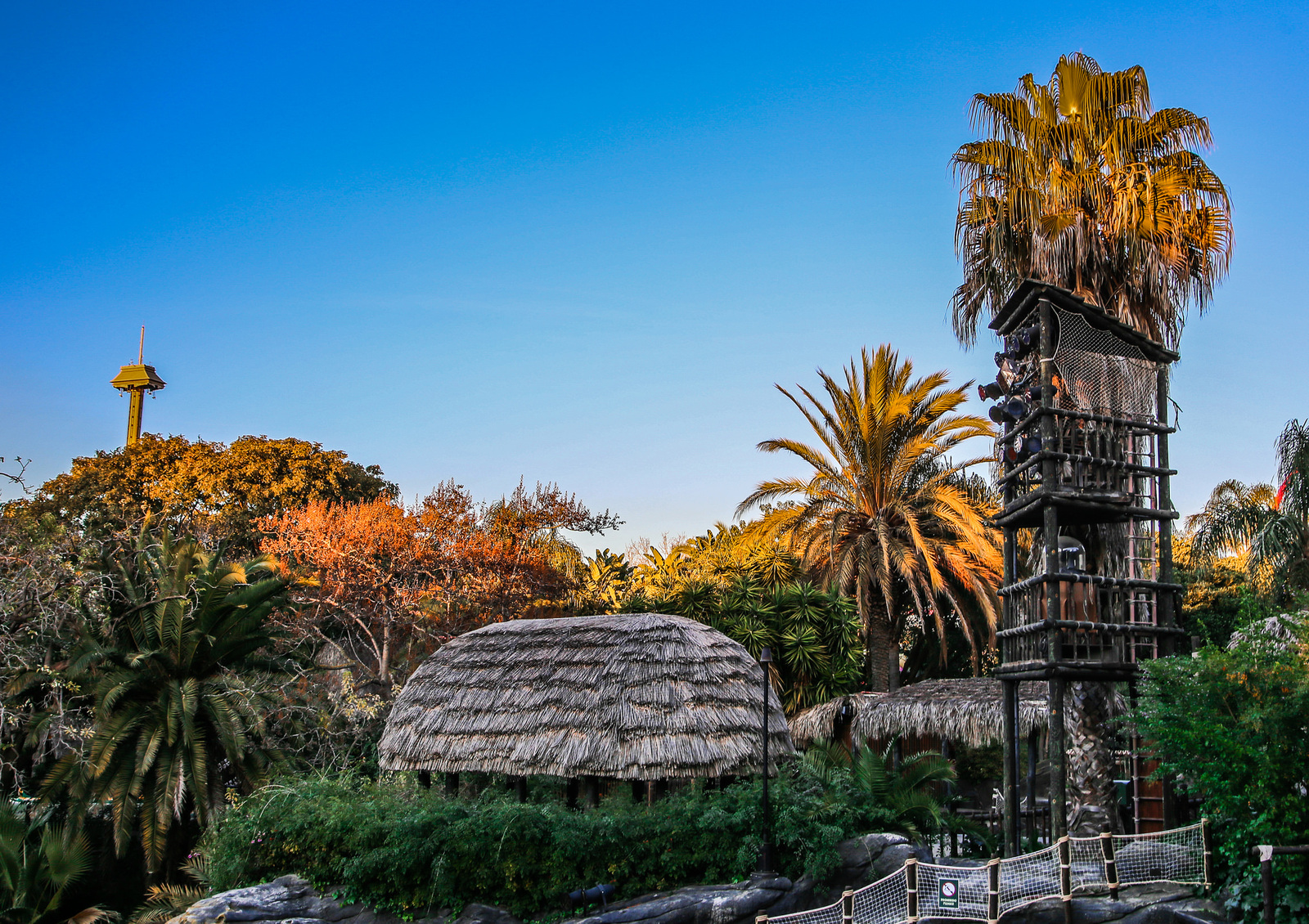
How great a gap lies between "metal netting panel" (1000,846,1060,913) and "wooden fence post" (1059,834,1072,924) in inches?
4.5

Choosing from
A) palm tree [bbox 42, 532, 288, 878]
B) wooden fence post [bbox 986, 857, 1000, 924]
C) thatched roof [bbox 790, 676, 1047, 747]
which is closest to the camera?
wooden fence post [bbox 986, 857, 1000, 924]

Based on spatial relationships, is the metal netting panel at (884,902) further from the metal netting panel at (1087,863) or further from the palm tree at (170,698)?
the palm tree at (170,698)

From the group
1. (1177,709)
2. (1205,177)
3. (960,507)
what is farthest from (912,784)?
(1205,177)

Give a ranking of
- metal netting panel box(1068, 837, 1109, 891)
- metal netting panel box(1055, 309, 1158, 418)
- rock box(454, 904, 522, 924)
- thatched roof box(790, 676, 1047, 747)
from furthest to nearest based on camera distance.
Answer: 1. thatched roof box(790, 676, 1047, 747)
2. rock box(454, 904, 522, 924)
3. metal netting panel box(1055, 309, 1158, 418)
4. metal netting panel box(1068, 837, 1109, 891)

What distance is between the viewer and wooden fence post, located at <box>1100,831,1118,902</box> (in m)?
11.3

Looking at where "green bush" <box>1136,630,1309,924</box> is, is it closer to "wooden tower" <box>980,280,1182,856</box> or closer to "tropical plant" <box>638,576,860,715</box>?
"wooden tower" <box>980,280,1182,856</box>

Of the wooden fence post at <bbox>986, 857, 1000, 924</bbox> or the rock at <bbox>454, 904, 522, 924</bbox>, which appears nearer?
the wooden fence post at <bbox>986, 857, 1000, 924</bbox>

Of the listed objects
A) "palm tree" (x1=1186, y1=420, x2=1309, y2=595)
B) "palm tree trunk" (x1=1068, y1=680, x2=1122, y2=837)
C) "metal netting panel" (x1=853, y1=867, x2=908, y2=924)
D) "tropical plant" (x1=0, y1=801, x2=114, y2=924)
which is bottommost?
"tropical plant" (x1=0, y1=801, x2=114, y2=924)

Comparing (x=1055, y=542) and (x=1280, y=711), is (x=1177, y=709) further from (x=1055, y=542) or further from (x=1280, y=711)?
(x=1055, y=542)

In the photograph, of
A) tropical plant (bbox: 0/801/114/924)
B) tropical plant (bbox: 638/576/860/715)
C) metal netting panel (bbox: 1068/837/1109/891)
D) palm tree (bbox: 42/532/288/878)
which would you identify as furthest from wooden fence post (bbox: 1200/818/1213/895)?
tropical plant (bbox: 0/801/114/924)

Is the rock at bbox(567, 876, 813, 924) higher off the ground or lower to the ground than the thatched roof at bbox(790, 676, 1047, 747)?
lower

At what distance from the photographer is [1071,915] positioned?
11.1 meters

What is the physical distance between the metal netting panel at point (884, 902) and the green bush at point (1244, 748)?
131 inches

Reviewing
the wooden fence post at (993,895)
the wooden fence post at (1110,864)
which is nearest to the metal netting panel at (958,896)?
the wooden fence post at (993,895)
